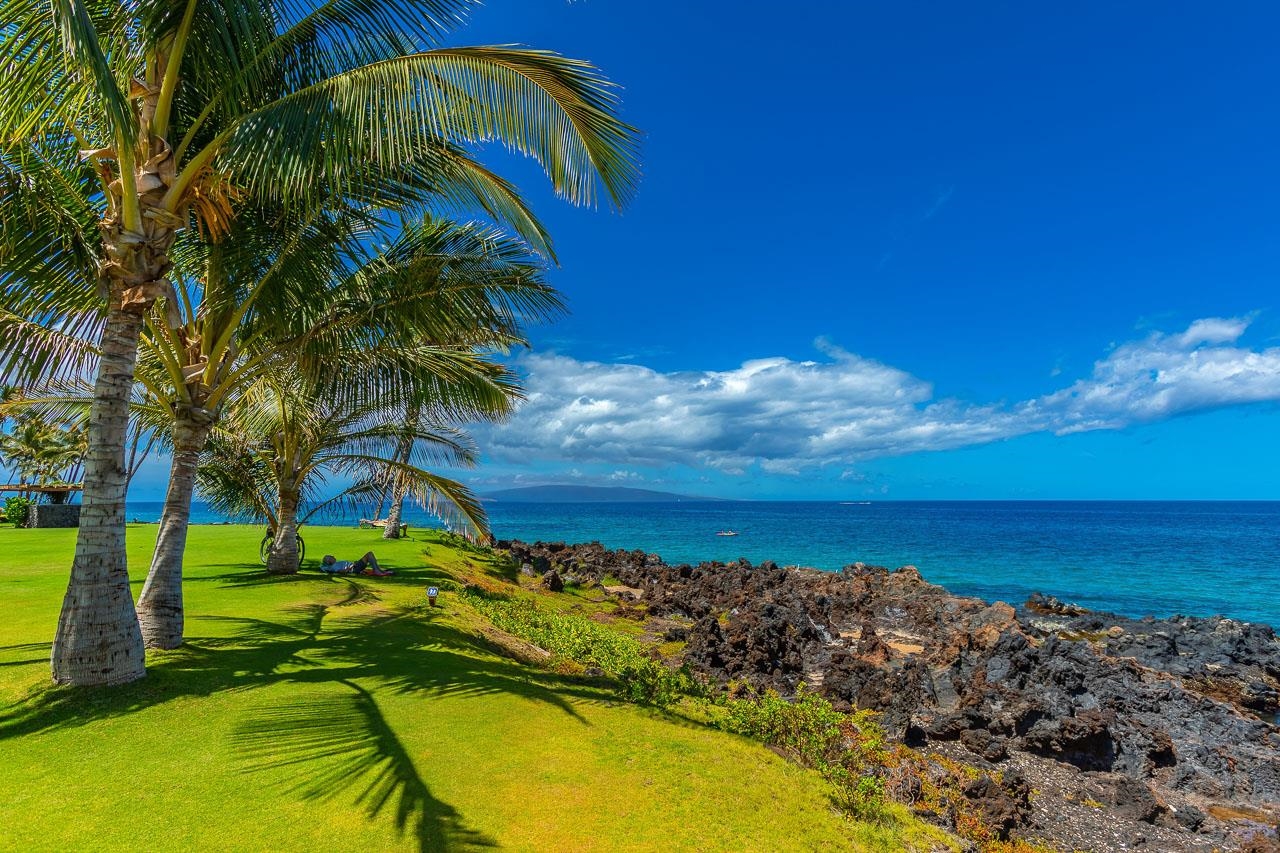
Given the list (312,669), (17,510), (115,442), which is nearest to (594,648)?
(312,669)

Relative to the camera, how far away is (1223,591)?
3108 cm

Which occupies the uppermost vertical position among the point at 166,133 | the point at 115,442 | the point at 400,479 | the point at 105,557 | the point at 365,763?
the point at 166,133

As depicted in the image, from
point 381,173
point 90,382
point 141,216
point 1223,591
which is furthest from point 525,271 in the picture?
point 1223,591

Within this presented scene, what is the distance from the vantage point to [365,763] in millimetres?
4898

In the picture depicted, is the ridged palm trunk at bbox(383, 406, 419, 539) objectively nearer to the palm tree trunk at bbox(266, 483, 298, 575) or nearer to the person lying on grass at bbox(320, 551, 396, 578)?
the person lying on grass at bbox(320, 551, 396, 578)

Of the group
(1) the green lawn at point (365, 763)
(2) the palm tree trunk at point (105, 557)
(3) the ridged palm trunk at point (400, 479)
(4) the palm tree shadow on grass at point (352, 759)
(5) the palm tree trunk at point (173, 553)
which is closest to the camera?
(1) the green lawn at point (365, 763)

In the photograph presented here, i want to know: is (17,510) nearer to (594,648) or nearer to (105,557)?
(105,557)

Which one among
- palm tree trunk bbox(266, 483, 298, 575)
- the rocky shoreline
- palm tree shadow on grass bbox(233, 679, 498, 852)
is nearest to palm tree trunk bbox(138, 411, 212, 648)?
palm tree shadow on grass bbox(233, 679, 498, 852)

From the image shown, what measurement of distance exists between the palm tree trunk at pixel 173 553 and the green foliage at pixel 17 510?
2403 centimetres

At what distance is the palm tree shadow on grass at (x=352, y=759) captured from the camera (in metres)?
4.16

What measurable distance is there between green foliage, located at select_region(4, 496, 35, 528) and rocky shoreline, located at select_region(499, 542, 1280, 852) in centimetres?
2422

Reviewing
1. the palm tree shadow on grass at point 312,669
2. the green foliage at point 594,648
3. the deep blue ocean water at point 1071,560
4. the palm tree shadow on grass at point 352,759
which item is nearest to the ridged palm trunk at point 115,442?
the palm tree shadow on grass at point 312,669

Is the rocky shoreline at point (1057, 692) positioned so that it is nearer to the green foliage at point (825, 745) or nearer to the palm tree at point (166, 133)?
the green foliage at point (825, 745)

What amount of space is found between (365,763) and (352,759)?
0.46 feet
